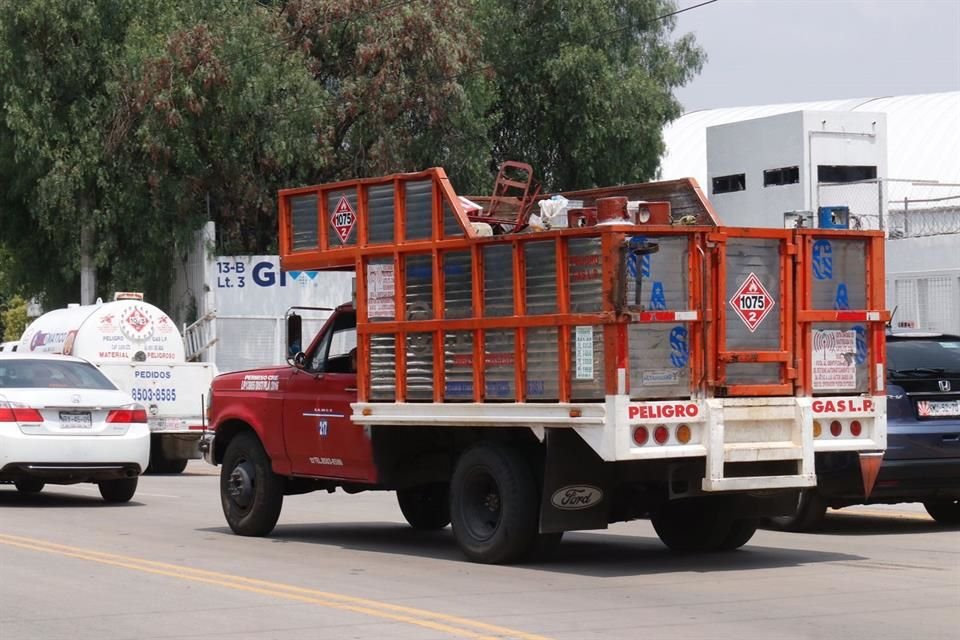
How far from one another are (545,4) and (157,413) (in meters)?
19.7

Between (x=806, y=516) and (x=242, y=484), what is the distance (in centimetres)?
506

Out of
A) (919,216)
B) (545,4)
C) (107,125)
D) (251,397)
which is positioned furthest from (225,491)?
(545,4)

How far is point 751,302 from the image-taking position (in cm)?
1138

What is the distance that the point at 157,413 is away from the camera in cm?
2395

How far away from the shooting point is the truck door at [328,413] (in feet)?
42.9

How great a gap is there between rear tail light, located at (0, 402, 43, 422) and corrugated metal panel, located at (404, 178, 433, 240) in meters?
6.38

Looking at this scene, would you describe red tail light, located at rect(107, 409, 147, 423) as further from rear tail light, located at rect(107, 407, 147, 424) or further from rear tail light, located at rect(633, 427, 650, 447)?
rear tail light, located at rect(633, 427, 650, 447)

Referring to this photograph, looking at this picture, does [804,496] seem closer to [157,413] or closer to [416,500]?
[416,500]

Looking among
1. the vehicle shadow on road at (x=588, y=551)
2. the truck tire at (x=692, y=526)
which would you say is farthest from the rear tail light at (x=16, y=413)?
the truck tire at (x=692, y=526)

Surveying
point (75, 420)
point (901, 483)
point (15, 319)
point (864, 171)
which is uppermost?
point (864, 171)

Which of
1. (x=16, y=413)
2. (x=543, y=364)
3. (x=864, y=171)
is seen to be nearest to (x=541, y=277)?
(x=543, y=364)

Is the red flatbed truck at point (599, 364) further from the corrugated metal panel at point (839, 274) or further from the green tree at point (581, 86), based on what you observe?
the green tree at point (581, 86)

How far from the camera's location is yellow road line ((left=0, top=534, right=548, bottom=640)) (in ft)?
29.0

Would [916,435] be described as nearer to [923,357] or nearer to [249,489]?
[923,357]
